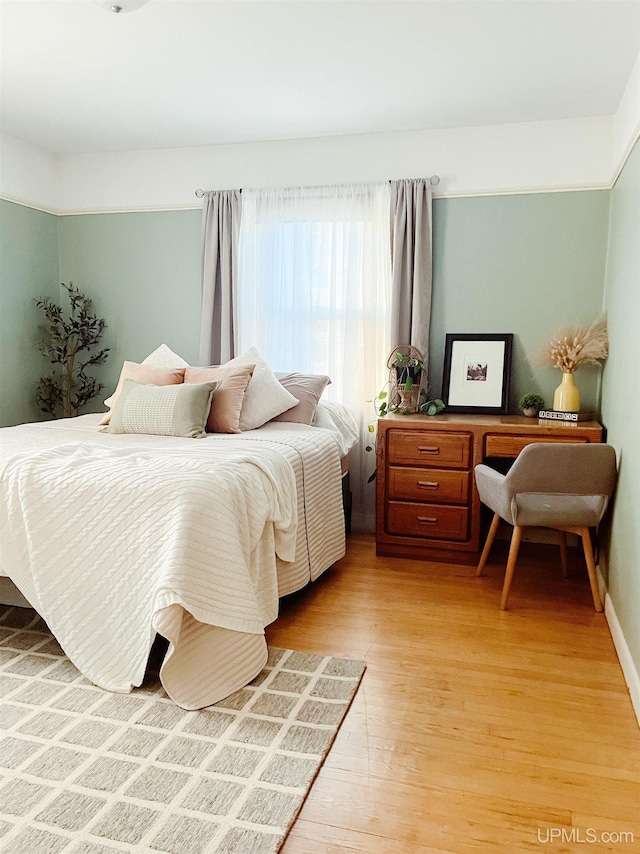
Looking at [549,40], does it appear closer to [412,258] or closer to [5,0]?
[412,258]

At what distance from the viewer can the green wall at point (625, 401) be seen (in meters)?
2.44

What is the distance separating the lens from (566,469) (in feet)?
9.48

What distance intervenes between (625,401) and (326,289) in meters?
2.15

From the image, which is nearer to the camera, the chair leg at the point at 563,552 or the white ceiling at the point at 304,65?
the white ceiling at the point at 304,65

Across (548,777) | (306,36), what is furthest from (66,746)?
(306,36)

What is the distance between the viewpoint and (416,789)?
1.75m

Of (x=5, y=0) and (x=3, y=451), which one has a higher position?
(x=5, y=0)

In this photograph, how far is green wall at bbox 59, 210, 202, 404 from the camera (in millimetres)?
4695

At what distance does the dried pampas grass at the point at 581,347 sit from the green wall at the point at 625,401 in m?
0.10

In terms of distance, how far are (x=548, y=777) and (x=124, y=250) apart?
4.30 metres

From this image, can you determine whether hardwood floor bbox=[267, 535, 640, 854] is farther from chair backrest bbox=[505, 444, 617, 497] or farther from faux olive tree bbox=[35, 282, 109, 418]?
faux olive tree bbox=[35, 282, 109, 418]

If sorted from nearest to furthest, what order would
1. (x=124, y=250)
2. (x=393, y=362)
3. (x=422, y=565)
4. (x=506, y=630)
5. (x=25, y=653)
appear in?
(x=25, y=653) → (x=506, y=630) → (x=422, y=565) → (x=393, y=362) → (x=124, y=250)

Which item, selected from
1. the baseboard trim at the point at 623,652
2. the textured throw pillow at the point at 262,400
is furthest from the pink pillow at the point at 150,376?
the baseboard trim at the point at 623,652

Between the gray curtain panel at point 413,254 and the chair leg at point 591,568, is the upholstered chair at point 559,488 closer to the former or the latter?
the chair leg at point 591,568
